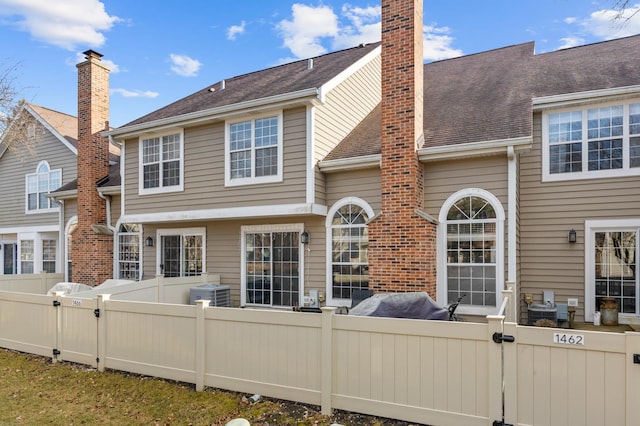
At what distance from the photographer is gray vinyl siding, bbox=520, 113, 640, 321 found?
796cm

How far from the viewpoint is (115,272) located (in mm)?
13531

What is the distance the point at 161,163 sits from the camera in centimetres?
1161

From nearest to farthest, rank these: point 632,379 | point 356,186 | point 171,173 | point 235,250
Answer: point 632,379
point 356,186
point 235,250
point 171,173

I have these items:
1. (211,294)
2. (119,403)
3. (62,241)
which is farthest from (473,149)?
Result: (62,241)

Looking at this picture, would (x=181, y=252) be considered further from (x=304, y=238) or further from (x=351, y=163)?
(x=351, y=163)

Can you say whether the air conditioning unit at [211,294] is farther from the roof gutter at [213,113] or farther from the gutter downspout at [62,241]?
the gutter downspout at [62,241]

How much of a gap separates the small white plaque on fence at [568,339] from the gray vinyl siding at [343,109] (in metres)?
6.37

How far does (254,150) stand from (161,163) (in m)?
3.16

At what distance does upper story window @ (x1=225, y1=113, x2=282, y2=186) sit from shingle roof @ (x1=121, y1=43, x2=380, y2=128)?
0.67 metres

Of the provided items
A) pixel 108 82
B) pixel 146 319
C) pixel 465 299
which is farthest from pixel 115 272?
pixel 465 299

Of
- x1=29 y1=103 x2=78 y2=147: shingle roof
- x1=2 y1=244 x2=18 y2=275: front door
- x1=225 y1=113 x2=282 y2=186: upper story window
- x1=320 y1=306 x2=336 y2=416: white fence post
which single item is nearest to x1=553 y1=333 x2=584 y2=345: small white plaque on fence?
x1=320 y1=306 x2=336 y2=416: white fence post

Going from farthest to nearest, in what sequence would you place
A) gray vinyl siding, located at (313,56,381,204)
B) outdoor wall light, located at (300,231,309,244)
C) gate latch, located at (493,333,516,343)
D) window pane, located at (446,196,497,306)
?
outdoor wall light, located at (300,231,309,244) → gray vinyl siding, located at (313,56,381,204) → window pane, located at (446,196,497,306) → gate latch, located at (493,333,516,343)

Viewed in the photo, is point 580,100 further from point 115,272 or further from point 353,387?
point 115,272

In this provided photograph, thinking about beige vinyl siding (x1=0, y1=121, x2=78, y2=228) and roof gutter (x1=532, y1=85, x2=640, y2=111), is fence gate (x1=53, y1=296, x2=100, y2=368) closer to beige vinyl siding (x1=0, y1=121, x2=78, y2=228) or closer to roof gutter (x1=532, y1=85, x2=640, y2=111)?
roof gutter (x1=532, y1=85, x2=640, y2=111)
